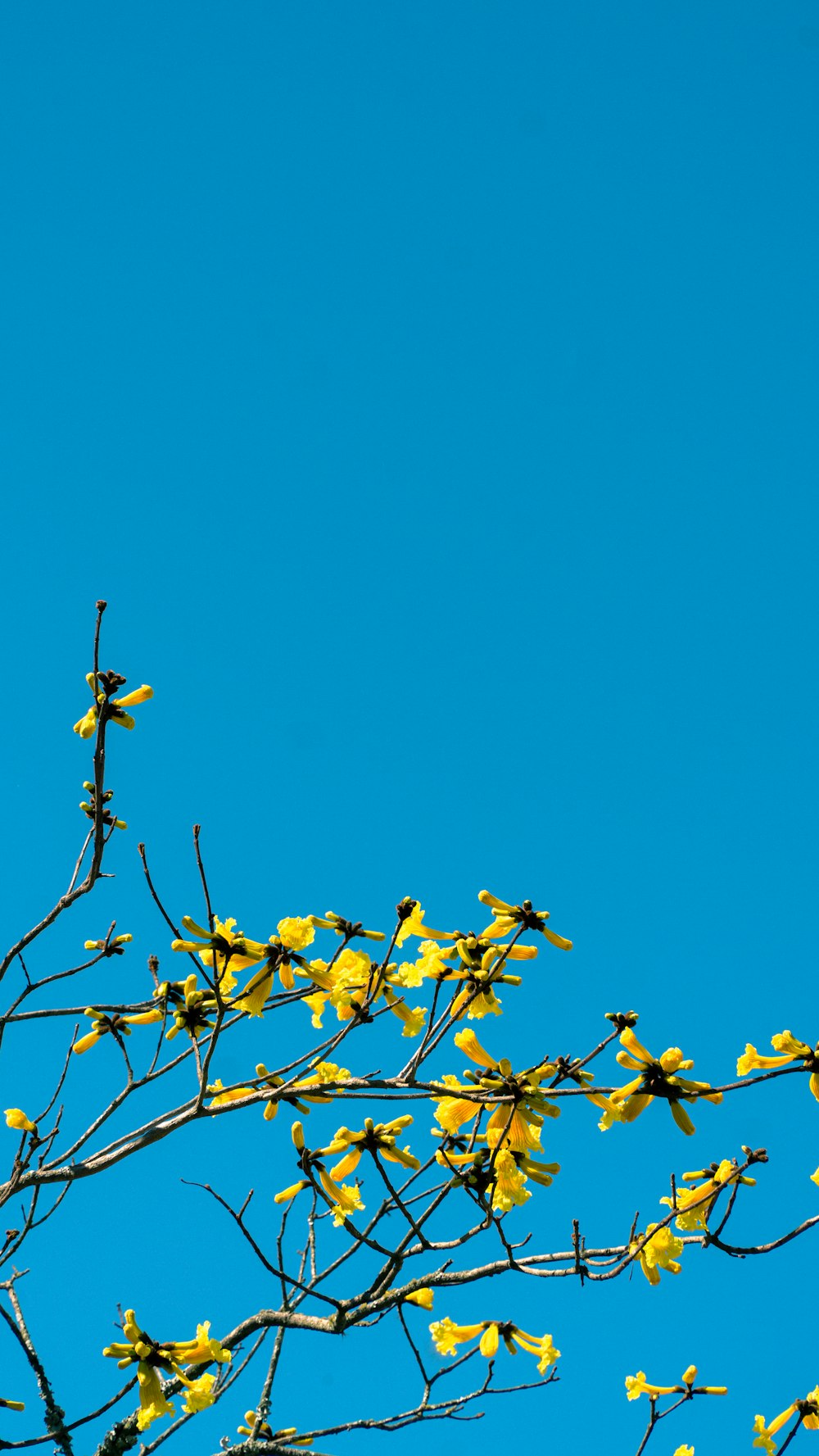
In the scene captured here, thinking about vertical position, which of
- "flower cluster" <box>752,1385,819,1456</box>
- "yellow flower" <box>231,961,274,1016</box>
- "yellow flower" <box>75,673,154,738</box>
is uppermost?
"yellow flower" <box>75,673,154,738</box>

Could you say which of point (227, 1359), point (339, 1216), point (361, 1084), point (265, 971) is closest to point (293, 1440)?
point (227, 1359)

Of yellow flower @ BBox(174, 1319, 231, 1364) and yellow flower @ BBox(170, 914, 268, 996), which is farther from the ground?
yellow flower @ BBox(170, 914, 268, 996)

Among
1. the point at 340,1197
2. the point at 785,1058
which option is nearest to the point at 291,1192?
the point at 340,1197

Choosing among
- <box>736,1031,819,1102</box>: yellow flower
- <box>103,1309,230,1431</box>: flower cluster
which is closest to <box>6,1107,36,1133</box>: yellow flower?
<box>103,1309,230,1431</box>: flower cluster

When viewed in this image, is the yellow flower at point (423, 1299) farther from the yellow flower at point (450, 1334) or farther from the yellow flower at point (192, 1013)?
the yellow flower at point (192, 1013)

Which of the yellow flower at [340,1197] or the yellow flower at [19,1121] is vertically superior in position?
the yellow flower at [19,1121]

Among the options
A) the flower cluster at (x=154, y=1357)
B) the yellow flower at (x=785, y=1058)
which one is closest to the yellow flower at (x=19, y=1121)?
the flower cluster at (x=154, y=1357)

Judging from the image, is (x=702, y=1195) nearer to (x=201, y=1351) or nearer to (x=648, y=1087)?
(x=648, y=1087)

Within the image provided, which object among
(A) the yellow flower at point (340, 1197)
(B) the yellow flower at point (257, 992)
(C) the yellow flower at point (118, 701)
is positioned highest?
(C) the yellow flower at point (118, 701)

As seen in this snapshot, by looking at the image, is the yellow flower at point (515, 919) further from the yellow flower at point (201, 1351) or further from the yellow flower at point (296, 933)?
the yellow flower at point (201, 1351)

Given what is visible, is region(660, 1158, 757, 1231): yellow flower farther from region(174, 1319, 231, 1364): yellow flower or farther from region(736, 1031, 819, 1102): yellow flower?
region(174, 1319, 231, 1364): yellow flower

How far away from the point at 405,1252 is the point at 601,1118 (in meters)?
0.69

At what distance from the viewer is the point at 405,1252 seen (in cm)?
314

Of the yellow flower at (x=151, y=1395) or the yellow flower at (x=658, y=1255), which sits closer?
the yellow flower at (x=658, y=1255)
